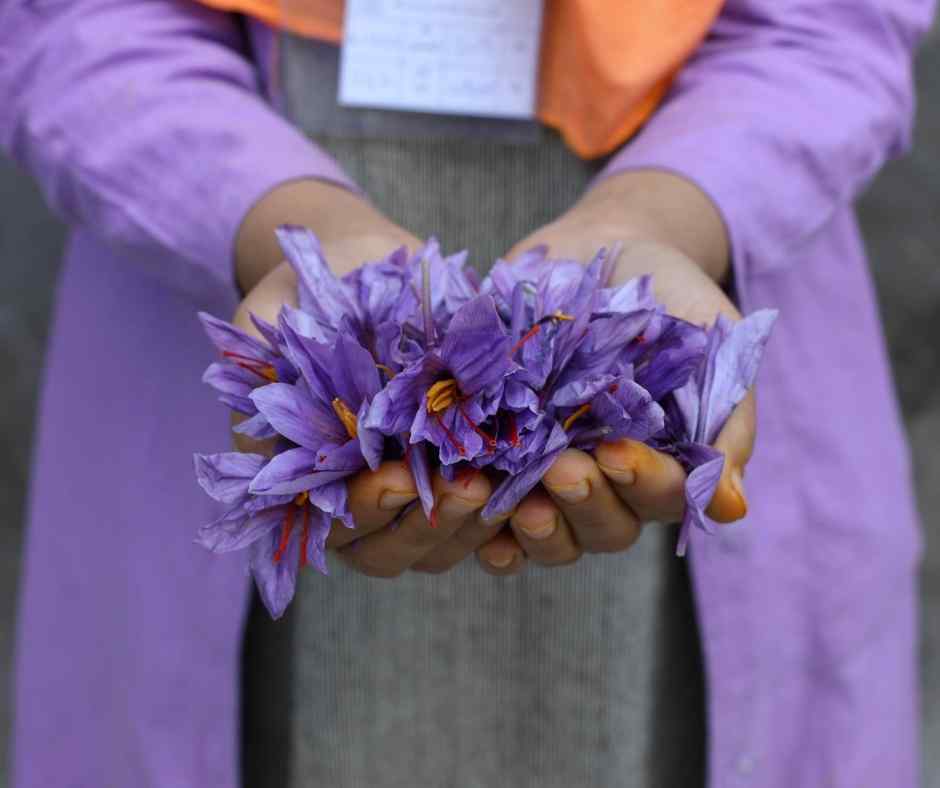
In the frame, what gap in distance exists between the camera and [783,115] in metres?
0.56

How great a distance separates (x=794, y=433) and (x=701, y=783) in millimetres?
224

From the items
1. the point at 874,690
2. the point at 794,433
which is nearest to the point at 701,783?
the point at 874,690

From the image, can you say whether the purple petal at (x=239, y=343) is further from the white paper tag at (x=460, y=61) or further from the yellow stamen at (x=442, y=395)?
the white paper tag at (x=460, y=61)

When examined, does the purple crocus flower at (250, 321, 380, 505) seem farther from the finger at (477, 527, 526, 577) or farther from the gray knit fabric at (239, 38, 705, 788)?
the gray knit fabric at (239, 38, 705, 788)

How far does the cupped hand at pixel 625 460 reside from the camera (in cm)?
41

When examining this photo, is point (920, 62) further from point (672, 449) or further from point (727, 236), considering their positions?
point (672, 449)

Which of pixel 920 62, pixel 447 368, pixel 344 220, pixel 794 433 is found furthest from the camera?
pixel 920 62

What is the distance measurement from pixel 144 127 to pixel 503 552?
27 cm

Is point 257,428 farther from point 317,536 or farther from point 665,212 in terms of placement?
point 665,212

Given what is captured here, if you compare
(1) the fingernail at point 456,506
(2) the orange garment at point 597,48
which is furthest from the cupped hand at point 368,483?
(2) the orange garment at point 597,48

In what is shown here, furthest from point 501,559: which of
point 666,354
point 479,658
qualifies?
point 479,658

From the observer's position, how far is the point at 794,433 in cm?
62

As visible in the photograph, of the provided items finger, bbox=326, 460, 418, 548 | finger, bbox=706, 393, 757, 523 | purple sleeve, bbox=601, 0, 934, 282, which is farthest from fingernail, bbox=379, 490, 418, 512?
purple sleeve, bbox=601, 0, 934, 282

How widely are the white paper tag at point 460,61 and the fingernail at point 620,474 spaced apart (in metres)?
0.23
